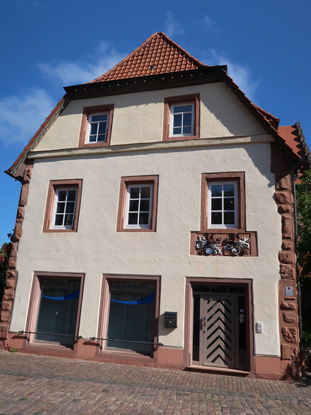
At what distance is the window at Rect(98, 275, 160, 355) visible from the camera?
958 cm

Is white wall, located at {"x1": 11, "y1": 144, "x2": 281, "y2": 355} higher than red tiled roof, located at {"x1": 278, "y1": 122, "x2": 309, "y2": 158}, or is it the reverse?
red tiled roof, located at {"x1": 278, "y1": 122, "x2": 309, "y2": 158}

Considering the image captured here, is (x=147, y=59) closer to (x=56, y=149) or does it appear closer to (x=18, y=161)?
(x=56, y=149)

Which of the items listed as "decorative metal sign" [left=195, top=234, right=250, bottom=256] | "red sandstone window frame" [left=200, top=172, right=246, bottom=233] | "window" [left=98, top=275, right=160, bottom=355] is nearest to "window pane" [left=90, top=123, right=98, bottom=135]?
"red sandstone window frame" [left=200, top=172, right=246, bottom=233]

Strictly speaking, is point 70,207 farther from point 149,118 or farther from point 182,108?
point 182,108

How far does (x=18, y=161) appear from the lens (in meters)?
11.7

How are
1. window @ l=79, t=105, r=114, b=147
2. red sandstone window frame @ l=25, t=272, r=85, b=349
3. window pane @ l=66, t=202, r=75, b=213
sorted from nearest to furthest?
red sandstone window frame @ l=25, t=272, r=85, b=349, window pane @ l=66, t=202, r=75, b=213, window @ l=79, t=105, r=114, b=147

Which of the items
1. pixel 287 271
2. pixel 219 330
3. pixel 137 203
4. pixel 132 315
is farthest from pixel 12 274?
pixel 287 271

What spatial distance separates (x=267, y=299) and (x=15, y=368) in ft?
20.7

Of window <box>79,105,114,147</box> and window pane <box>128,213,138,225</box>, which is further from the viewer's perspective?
window <box>79,105,114,147</box>

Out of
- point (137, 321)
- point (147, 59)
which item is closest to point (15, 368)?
point (137, 321)

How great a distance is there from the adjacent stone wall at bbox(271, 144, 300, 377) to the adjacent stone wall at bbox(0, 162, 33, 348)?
7795 mm

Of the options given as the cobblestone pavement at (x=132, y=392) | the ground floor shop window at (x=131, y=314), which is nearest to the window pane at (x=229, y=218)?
the ground floor shop window at (x=131, y=314)

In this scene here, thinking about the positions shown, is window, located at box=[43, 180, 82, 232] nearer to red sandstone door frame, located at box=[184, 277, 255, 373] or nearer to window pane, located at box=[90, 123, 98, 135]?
window pane, located at box=[90, 123, 98, 135]

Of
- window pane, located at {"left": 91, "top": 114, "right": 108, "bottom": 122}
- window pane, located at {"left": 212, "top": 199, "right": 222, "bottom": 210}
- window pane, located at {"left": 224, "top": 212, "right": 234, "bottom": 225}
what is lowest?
window pane, located at {"left": 224, "top": 212, "right": 234, "bottom": 225}
